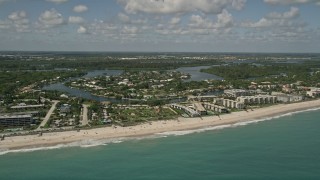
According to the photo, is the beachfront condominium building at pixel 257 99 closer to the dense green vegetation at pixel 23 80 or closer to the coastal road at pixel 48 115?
the coastal road at pixel 48 115

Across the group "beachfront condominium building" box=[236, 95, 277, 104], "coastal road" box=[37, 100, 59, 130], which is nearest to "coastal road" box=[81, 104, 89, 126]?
"coastal road" box=[37, 100, 59, 130]

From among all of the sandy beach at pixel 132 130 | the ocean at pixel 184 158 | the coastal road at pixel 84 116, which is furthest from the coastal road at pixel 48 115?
the ocean at pixel 184 158

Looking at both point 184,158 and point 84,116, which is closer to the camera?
point 184,158

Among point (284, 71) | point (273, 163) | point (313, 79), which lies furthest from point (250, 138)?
point (284, 71)

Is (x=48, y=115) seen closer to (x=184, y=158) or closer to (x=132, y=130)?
(x=132, y=130)

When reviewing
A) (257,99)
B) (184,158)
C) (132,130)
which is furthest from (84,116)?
(257,99)

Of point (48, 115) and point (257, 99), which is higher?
point (257, 99)

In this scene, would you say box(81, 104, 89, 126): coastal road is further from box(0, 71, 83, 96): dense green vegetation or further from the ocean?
box(0, 71, 83, 96): dense green vegetation
